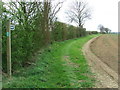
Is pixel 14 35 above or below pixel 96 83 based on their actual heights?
above

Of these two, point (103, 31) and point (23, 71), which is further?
point (103, 31)

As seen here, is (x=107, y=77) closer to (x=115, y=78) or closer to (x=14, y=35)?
(x=115, y=78)

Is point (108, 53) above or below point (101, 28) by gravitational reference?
below

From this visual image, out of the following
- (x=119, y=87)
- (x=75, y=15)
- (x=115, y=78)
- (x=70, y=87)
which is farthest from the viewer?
(x=75, y=15)

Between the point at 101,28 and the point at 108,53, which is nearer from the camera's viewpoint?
the point at 108,53

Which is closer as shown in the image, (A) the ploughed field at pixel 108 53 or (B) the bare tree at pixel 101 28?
(A) the ploughed field at pixel 108 53

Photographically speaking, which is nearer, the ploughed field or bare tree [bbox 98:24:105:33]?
the ploughed field

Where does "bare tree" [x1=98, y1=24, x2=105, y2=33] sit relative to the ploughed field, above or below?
above

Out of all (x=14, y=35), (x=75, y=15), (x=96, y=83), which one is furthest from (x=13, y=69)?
(x=75, y=15)

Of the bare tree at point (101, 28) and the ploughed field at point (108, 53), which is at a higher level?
the bare tree at point (101, 28)

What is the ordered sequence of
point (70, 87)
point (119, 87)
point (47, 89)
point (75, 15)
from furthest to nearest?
point (75, 15)
point (119, 87)
point (70, 87)
point (47, 89)

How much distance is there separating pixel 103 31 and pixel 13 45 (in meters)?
64.0

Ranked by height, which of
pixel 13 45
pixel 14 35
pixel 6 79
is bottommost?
pixel 6 79

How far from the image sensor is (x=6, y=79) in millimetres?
4371
